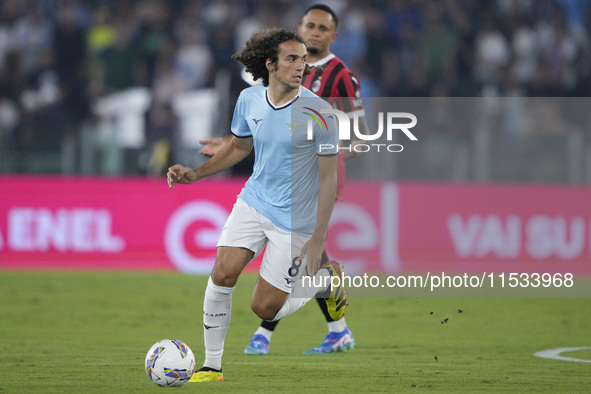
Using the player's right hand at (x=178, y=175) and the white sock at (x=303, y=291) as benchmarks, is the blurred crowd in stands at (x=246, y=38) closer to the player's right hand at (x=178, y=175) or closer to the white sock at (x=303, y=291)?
the white sock at (x=303, y=291)

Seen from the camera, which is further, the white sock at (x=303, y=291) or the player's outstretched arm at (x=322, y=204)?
the white sock at (x=303, y=291)

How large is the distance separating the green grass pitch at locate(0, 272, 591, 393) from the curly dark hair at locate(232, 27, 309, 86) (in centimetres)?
199

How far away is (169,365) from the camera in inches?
216

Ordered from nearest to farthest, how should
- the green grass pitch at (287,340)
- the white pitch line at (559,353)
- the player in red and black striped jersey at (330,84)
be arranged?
the green grass pitch at (287,340) → the white pitch line at (559,353) → the player in red and black striped jersey at (330,84)

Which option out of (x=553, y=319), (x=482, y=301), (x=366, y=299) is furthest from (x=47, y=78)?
(x=553, y=319)

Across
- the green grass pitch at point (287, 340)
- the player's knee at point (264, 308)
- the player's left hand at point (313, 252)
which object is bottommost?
the green grass pitch at point (287, 340)

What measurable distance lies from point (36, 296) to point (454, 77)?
7.57m

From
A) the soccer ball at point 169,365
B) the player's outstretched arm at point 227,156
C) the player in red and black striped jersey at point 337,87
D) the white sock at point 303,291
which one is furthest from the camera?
the player in red and black striped jersey at point 337,87

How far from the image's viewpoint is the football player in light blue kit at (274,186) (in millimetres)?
5910

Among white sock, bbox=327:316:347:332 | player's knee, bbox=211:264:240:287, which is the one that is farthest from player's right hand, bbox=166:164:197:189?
white sock, bbox=327:316:347:332

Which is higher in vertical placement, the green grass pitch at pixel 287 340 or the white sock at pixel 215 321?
the white sock at pixel 215 321

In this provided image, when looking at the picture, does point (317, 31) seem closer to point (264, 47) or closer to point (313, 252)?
point (264, 47)

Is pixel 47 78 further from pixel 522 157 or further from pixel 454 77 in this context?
pixel 522 157

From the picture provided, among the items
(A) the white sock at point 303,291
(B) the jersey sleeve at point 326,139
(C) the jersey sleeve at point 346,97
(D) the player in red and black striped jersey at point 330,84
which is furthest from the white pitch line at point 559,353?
(B) the jersey sleeve at point 326,139
